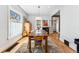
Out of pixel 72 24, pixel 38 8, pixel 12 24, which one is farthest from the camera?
pixel 38 8

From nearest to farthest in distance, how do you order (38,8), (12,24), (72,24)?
(72,24) → (12,24) → (38,8)

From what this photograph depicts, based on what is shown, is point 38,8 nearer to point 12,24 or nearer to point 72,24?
point 12,24

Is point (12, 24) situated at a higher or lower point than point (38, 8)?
lower

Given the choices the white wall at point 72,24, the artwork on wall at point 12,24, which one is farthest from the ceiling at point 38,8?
the white wall at point 72,24

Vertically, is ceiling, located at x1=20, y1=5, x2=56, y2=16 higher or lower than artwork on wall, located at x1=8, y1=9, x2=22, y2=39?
higher

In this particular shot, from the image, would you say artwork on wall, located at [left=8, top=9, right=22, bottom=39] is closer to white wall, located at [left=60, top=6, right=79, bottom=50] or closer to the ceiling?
the ceiling

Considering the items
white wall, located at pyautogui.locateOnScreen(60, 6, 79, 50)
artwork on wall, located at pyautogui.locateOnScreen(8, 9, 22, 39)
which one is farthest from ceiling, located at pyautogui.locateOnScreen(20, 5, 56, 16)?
white wall, located at pyautogui.locateOnScreen(60, 6, 79, 50)

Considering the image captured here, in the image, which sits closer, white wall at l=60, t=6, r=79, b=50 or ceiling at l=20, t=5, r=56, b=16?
white wall at l=60, t=6, r=79, b=50

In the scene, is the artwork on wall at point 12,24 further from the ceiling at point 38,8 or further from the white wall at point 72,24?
the white wall at point 72,24

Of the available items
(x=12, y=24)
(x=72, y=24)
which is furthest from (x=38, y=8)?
(x=72, y=24)

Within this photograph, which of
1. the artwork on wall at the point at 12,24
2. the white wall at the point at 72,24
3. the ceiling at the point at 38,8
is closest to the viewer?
the white wall at the point at 72,24

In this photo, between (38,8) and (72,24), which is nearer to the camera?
(72,24)
